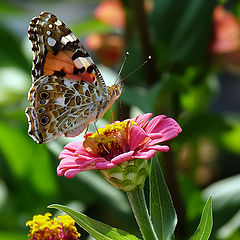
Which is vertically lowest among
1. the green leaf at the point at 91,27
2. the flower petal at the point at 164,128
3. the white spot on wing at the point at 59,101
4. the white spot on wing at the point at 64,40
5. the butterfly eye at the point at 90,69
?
the flower petal at the point at 164,128

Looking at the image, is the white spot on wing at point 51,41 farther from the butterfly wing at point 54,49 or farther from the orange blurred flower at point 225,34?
the orange blurred flower at point 225,34

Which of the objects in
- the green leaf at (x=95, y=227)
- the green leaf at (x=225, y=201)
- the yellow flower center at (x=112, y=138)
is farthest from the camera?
the green leaf at (x=225, y=201)

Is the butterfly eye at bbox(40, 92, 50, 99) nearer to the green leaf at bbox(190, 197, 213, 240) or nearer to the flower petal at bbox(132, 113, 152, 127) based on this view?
the flower petal at bbox(132, 113, 152, 127)

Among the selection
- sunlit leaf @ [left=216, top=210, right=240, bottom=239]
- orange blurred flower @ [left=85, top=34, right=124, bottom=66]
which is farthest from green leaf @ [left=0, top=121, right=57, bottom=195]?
sunlit leaf @ [left=216, top=210, right=240, bottom=239]

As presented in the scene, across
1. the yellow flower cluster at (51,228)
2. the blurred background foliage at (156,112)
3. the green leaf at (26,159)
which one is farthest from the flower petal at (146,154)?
the green leaf at (26,159)

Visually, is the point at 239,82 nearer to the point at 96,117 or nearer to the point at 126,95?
the point at 126,95

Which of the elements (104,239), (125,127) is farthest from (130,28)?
(104,239)

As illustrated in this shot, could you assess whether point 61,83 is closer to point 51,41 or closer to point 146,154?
point 51,41
